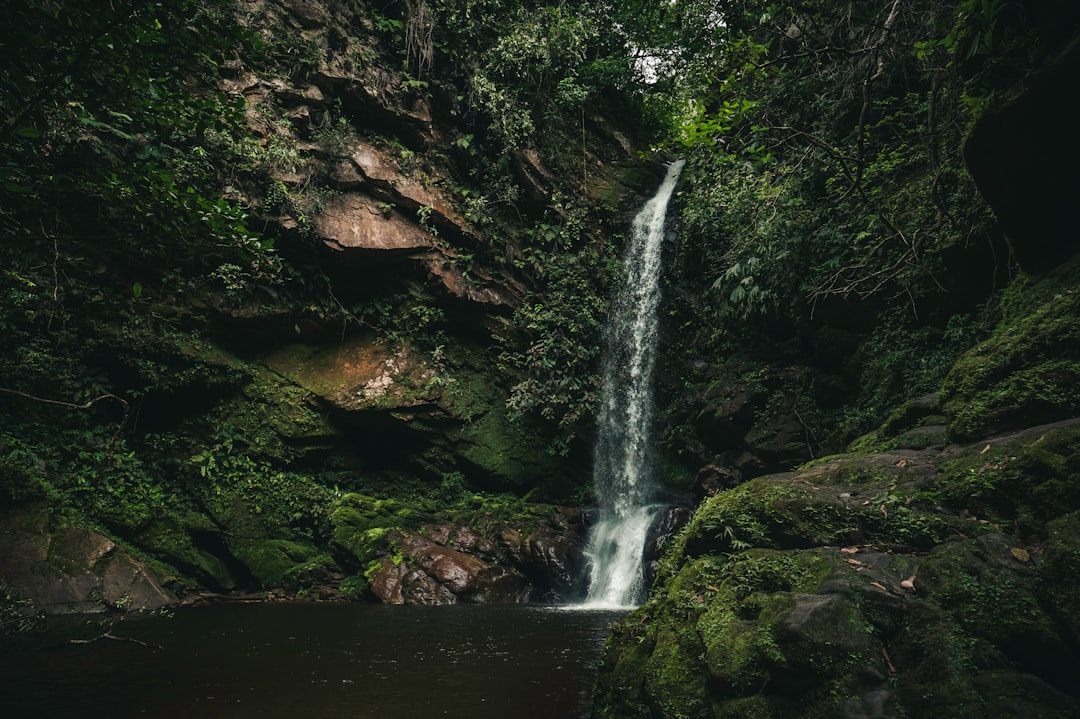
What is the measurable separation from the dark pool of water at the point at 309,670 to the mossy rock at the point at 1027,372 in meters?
3.80

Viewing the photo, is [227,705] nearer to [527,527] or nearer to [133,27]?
[133,27]

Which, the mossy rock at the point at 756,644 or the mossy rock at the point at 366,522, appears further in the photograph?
the mossy rock at the point at 366,522

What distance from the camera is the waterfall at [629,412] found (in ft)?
37.9

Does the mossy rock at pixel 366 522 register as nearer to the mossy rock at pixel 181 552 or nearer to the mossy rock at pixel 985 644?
the mossy rock at pixel 181 552

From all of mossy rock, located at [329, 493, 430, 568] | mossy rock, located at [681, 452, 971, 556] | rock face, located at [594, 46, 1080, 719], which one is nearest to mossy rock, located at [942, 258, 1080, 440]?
rock face, located at [594, 46, 1080, 719]

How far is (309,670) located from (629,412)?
32.9 feet

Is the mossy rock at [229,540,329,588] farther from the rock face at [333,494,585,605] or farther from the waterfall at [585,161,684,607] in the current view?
the waterfall at [585,161,684,607]

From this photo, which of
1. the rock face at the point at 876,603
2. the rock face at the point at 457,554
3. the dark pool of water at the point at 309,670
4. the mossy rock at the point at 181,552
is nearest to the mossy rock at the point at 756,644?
the rock face at the point at 876,603

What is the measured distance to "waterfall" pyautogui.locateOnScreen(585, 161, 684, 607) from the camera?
11.5 m

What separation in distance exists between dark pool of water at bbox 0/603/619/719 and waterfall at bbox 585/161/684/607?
381 cm

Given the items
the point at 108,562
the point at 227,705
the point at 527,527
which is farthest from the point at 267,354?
the point at 227,705

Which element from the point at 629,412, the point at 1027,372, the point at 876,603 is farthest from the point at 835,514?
the point at 629,412

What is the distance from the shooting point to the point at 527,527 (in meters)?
11.5

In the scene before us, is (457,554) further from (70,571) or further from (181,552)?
(70,571)
